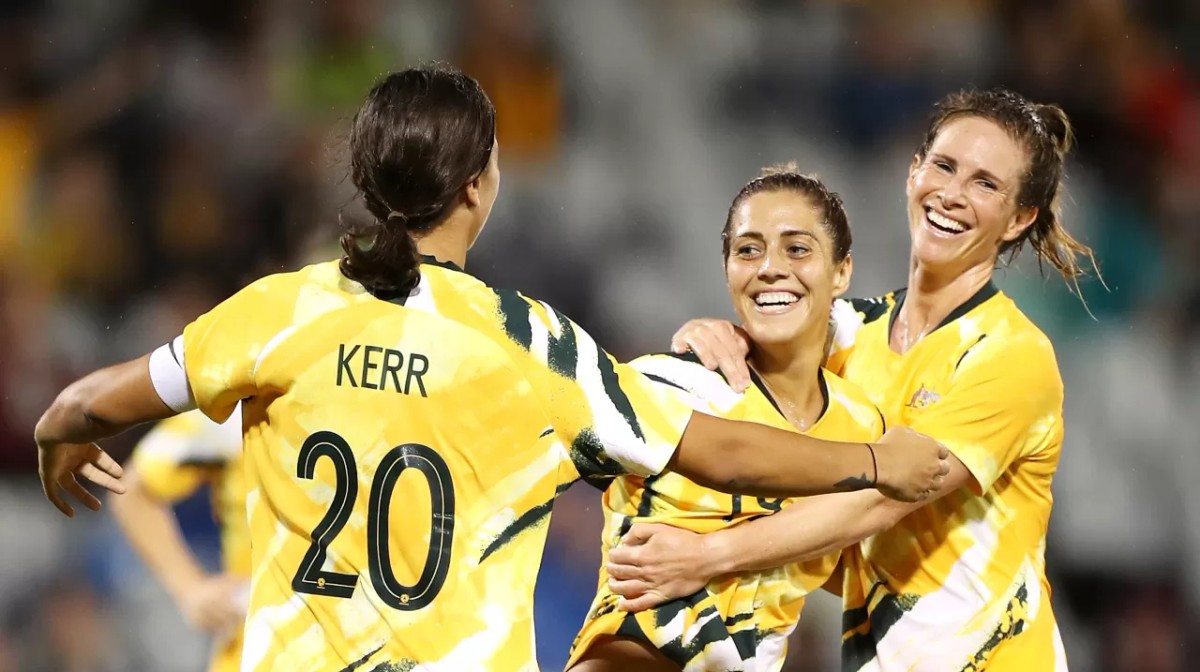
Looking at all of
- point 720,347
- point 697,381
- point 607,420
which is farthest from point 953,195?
point 607,420

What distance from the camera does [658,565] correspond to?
2703mm

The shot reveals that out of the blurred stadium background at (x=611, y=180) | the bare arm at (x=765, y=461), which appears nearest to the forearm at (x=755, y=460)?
the bare arm at (x=765, y=461)

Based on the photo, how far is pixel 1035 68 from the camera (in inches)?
250

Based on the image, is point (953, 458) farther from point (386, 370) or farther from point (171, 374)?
point (171, 374)

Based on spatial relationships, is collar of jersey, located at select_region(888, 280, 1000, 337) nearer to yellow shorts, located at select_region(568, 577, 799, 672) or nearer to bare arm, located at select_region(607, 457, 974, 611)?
bare arm, located at select_region(607, 457, 974, 611)

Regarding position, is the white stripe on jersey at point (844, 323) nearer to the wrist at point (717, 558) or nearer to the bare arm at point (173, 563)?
the wrist at point (717, 558)

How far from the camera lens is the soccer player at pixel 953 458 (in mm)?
2770

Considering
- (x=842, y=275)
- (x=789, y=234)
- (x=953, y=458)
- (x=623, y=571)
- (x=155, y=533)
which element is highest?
(x=789, y=234)

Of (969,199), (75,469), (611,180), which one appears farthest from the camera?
(611,180)

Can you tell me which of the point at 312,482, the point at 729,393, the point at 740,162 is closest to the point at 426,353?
the point at 312,482

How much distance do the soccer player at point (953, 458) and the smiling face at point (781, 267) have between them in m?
0.10

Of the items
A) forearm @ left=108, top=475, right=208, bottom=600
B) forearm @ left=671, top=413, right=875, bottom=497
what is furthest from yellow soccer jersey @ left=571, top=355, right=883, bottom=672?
forearm @ left=108, top=475, right=208, bottom=600

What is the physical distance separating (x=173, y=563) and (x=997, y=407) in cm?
200

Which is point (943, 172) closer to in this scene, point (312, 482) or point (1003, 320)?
point (1003, 320)
